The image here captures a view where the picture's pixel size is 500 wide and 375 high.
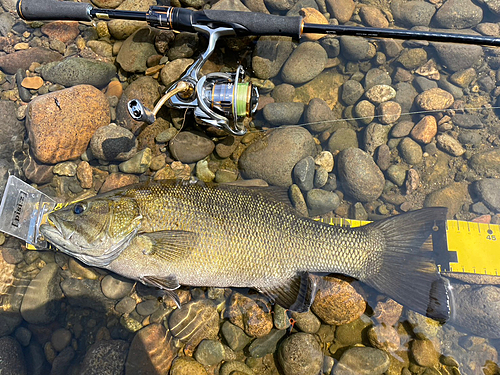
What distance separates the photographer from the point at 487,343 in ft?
11.0

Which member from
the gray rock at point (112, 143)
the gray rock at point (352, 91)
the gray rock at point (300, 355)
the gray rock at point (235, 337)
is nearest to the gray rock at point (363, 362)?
the gray rock at point (300, 355)

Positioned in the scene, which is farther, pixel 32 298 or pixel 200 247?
pixel 32 298

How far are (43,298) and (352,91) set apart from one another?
4838 mm

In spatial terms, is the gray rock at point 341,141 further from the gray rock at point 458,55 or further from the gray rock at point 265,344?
the gray rock at point 265,344

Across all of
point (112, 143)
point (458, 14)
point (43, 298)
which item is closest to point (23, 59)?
point (112, 143)

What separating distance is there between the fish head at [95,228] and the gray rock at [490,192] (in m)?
4.18

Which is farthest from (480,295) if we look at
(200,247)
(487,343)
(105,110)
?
(105,110)

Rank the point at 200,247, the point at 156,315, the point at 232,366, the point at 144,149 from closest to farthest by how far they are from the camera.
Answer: the point at 200,247
the point at 232,366
the point at 156,315
the point at 144,149

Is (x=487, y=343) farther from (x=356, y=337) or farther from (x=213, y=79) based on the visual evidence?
(x=213, y=79)

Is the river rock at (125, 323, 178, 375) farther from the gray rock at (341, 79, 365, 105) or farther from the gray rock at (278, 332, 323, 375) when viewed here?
the gray rock at (341, 79, 365, 105)

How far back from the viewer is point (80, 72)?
391cm

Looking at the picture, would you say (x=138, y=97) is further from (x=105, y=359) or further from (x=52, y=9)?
(x=105, y=359)

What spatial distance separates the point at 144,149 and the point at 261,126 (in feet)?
5.14

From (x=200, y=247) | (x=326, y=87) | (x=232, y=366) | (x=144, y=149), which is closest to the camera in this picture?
(x=200, y=247)
